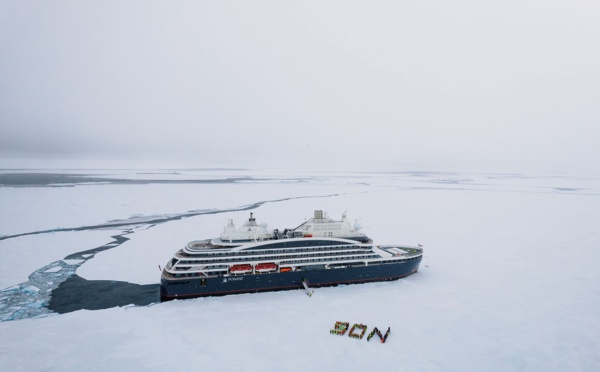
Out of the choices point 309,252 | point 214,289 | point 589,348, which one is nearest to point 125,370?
point 214,289

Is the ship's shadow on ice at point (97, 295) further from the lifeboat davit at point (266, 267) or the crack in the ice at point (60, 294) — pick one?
the lifeboat davit at point (266, 267)

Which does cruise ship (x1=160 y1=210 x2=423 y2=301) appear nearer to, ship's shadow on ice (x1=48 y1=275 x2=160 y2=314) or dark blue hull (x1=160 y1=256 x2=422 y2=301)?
dark blue hull (x1=160 y1=256 x2=422 y2=301)

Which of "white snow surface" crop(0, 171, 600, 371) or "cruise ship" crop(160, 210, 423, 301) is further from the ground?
"cruise ship" crop(160, 210, 423, 301)

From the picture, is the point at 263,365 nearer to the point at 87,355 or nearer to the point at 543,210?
the point at 87,355

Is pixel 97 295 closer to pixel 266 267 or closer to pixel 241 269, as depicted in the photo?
pixel 241 269

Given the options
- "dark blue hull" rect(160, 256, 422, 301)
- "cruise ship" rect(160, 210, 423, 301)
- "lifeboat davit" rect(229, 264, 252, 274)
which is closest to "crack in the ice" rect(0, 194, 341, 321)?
"dark blue hull" rect(160, 256, 422, 301)

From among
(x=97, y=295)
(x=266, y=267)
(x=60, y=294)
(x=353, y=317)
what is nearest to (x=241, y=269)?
(x=266, y=267)
